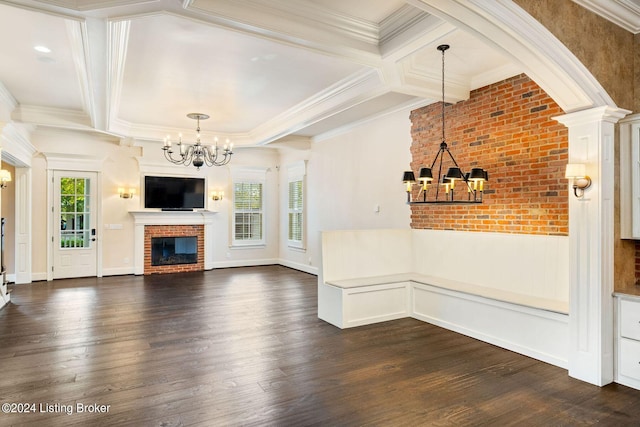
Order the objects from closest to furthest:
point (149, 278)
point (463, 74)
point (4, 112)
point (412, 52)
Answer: point (412, 52) → point (463, 74) → point (4, 112) → point (149, 278)

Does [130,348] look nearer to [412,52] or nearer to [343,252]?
[343,252]

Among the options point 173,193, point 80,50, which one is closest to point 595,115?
point 80,50

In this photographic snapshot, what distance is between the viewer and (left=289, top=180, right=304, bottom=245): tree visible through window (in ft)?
30.8

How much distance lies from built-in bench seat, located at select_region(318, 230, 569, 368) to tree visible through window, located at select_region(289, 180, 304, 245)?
13.3 ft

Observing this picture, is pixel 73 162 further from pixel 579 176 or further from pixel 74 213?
pixel 579 176

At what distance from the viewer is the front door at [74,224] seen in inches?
318

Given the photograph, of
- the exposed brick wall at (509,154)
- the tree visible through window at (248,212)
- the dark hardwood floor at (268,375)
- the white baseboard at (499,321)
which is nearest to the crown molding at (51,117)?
the dark hardwood floor at (268,375)

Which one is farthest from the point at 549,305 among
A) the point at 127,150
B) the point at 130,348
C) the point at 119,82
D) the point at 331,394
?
the point at 127,150

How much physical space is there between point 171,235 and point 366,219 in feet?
16.4

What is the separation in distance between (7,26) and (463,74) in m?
4.94

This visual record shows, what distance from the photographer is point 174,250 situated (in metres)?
9.25

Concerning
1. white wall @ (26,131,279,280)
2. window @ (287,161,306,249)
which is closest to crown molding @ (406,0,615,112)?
window @ (287,161,306,249)

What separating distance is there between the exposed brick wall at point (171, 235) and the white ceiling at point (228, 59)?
9.07 ft

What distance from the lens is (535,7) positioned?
8.54 feet
